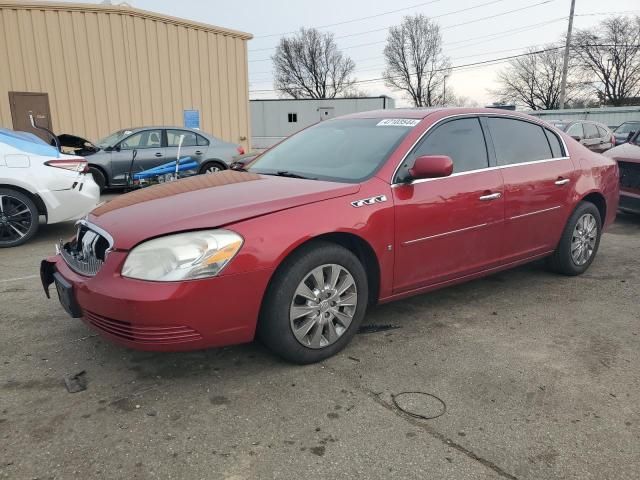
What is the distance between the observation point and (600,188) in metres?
4.91

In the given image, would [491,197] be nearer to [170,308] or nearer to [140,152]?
[170,308]

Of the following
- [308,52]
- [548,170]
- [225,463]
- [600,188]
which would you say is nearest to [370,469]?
[225,463]

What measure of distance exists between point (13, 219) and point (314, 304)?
4.62 m

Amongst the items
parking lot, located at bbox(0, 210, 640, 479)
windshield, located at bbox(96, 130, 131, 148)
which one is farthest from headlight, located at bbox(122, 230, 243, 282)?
windshield, located at bbox(96, 130, 131, 148)

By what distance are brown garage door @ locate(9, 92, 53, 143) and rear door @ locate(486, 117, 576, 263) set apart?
12.7 metres

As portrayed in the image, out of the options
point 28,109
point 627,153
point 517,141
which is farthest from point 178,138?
point 517,141

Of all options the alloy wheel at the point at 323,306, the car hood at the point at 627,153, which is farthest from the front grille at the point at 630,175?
the alloy wheel at the point at 323,306

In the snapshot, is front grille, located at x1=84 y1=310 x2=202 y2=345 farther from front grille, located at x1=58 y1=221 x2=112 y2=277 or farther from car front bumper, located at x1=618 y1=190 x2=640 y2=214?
car front bumper, located at x1=618 y1=190 x2=640 y2=214

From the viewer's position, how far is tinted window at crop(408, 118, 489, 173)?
3.72 m

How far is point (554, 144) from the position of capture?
15.3ft

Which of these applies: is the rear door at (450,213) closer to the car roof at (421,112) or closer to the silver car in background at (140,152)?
the car roof at (421,112)

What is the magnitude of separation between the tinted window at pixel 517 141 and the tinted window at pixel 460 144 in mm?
172

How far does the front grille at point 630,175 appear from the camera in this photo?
23.5 ft

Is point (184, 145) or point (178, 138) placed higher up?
point (178, 138)
